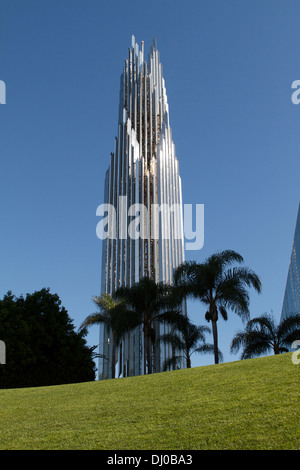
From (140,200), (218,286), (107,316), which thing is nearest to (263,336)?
(218,286)

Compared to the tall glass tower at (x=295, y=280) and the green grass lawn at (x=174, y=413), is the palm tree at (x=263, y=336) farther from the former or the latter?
the tall glass tower at (x=295, y=280)

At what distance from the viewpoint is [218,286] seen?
94.8 ft

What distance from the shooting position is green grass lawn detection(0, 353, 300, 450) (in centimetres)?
Answer: 895

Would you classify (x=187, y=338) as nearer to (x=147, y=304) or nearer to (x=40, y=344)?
(x=147, y=304)

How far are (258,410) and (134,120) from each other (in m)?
76.1

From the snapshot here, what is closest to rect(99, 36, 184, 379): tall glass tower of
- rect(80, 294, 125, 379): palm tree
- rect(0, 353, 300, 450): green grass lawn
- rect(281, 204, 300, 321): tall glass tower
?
rect(80, 294, 125, 379): palm tree

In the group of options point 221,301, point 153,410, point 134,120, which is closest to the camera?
point 153,410

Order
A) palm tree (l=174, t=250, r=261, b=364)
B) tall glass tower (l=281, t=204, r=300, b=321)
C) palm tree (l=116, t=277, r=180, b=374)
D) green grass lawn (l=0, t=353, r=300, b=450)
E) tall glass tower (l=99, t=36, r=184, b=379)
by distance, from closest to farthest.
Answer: green grass lawn (l=0, t=353, r=300, b=450) < palm tree (l=174, t=250, r=261, b=364) < palm tree (l=116, t=277, r=180, b=374) < tall glass tower (l=99, t=36, r=184, b=379) < tall glass tower (l=281, t=204, r=300, b=321)

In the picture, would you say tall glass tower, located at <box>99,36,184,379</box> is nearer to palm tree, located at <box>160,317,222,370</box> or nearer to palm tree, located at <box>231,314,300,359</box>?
palm tree, located at <box>160,317,222,370</box>

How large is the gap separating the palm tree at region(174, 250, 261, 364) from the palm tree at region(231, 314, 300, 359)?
1.89m
